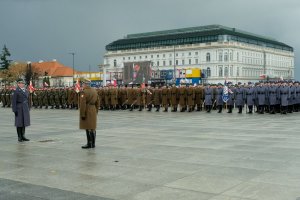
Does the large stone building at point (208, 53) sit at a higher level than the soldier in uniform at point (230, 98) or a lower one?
higher

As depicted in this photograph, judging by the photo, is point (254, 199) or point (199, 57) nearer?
point (254, 199)

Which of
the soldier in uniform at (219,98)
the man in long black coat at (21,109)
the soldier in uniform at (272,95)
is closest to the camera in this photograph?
the man in long black coat at (21,109)

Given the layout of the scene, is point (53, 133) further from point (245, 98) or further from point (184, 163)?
point (245, 98)

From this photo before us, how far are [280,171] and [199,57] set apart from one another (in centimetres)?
12819

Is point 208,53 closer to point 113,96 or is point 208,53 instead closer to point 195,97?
point 113,96

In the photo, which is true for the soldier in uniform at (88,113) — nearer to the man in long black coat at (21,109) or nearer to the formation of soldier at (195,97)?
the man in long black coat at (21,109)

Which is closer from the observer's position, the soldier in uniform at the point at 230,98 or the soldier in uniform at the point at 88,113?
the soldier in uniform at the point at 88,113

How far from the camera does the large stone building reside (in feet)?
429

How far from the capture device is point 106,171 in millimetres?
7977

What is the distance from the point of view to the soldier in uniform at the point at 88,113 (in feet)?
35.7

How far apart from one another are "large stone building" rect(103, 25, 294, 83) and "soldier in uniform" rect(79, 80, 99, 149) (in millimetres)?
106634

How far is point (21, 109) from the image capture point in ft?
41.5

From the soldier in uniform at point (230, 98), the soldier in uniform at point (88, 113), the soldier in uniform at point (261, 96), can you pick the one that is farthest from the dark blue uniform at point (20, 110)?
the soldier in uniform at point (230, 98)

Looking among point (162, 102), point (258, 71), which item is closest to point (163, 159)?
point (162, 102)
